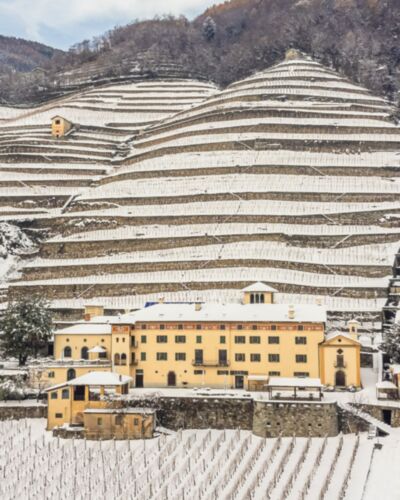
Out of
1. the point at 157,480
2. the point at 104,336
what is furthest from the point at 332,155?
the point at 157,480

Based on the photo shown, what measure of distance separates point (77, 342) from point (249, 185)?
2996 cm

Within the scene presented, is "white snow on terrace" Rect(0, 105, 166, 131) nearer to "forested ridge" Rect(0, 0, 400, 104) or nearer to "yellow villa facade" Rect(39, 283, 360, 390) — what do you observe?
"forested ridge" Rect(0, 0, 400, 104)

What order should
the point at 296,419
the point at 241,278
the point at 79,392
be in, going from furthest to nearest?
the point at 241,278 < the point at 79,392 < the point at 296,419

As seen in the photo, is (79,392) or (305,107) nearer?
(79,392)

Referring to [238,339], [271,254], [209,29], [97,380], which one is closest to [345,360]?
[238,339]

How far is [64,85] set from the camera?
150875 millimetres

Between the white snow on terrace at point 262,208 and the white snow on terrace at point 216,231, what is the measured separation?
1.69 metres

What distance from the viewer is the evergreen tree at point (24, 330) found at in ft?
213

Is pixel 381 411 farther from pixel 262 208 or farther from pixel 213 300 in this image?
pixel 262 208

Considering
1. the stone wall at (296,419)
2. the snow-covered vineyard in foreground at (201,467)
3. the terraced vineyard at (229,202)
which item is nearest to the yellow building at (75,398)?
the snow-covered vineyard in foreground at (201,467)

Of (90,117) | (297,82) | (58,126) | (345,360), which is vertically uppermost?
(297,82)

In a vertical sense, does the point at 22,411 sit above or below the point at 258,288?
below

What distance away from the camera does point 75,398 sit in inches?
2140

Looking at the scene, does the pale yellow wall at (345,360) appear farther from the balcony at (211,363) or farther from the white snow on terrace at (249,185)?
the white snow on terrace at (249,185)
